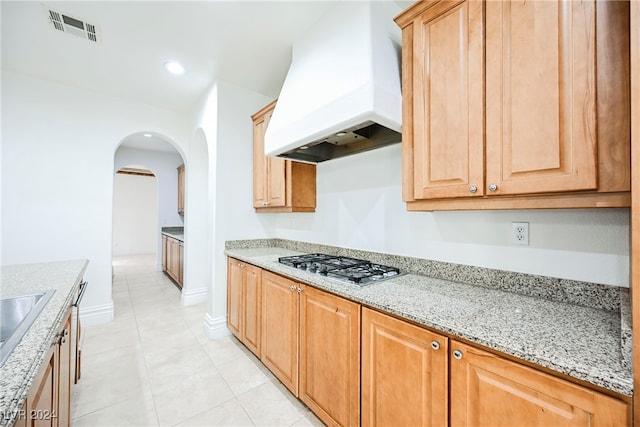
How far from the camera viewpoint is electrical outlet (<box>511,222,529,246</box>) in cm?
134

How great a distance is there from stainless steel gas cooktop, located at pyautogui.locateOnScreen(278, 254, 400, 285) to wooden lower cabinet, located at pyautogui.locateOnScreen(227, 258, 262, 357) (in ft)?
1.22

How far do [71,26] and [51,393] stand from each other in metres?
2.53

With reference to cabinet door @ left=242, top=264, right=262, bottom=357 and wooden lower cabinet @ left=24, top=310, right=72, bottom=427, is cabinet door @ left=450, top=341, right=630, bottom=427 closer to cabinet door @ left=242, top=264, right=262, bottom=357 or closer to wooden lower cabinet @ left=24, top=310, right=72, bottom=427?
wooden lower cabinet @ left=24, top=310, right=72, bottom=427

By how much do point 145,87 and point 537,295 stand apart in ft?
12.8

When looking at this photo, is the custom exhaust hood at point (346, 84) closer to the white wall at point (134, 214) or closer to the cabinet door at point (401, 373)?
the cabinet door at point (401, 373)

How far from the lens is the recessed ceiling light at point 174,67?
8.43ft

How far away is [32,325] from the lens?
957mm

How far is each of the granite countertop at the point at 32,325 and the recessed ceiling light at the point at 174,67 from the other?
1934 mm

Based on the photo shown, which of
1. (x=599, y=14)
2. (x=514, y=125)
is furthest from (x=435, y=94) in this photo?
(x=599, y=14)

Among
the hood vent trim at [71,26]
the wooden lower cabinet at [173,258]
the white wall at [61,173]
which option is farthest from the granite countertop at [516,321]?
the wooden lower cabinet at [173,258]

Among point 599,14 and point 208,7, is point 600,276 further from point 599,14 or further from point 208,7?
point 208,7

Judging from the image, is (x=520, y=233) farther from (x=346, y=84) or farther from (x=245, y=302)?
(x=245, y=302)

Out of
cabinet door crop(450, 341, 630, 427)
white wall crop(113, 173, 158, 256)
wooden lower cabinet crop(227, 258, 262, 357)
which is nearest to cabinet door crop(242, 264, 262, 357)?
wooden lower cabinet crop(227, 258, 262, 357)

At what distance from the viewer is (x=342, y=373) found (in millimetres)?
1413
